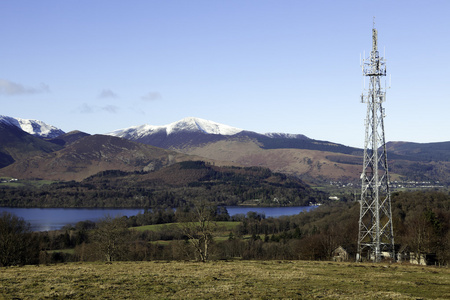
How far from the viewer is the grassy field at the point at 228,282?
24000 millimetres

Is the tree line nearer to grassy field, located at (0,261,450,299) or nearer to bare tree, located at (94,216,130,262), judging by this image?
bare tree, located at (94,216,130,262)

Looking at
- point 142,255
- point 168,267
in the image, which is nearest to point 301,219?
point 142,255

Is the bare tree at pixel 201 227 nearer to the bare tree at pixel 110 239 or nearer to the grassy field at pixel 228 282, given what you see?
the grassy field at pixel 228 282

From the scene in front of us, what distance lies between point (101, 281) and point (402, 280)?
1884cm

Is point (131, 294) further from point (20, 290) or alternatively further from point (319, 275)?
point (319, 275)

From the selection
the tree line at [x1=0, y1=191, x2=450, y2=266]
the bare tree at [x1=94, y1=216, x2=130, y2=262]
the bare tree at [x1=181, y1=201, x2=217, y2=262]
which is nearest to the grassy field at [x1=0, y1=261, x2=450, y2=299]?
the bare tree at [x1=181, y1=201, x2=217, y2=262]

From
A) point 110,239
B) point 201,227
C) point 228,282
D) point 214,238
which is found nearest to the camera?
point 228,282

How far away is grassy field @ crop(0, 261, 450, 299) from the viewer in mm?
24000

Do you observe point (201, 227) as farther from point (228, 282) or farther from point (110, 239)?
point (110, 239)

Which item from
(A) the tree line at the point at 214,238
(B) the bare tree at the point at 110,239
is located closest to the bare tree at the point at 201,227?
(A) the tree line at the point at 214,238

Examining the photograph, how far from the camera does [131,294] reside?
24.0m

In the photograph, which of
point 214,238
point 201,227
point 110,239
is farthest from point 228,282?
point 214,238

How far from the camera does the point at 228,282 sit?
28125 millimetres

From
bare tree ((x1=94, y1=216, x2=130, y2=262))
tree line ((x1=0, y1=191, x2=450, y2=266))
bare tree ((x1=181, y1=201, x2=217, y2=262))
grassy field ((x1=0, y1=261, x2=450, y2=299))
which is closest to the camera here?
grassy field ((x1=0, y1=261, x2=450, y2=299))
